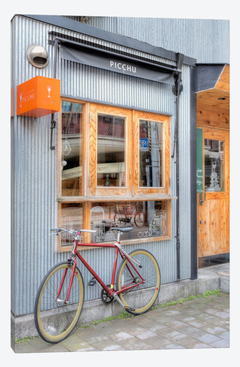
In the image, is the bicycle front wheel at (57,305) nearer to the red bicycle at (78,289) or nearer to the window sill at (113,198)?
the red bicycle at (78,289)

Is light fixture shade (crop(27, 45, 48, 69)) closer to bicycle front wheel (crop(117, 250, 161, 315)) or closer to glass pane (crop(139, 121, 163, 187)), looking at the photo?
glass pane (crop(139, 121, 163, 187))

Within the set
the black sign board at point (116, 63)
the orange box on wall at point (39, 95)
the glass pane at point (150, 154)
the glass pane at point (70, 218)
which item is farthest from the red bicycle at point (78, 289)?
the black sign board at point (116, 63)

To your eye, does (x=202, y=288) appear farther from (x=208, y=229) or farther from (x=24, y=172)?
(x=24, y=172)

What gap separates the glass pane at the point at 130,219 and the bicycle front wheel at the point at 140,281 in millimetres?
342

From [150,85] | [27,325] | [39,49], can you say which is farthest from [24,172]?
[150,85]

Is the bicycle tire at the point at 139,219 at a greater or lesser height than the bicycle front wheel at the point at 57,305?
greater

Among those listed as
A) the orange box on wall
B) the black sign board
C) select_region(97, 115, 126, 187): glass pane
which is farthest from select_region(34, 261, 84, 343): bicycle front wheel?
the black sign board

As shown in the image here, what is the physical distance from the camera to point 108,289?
4191 mm

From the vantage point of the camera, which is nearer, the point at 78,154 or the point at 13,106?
the point at 13,106

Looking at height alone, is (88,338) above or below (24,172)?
below

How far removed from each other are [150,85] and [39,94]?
→ 2.06 metres

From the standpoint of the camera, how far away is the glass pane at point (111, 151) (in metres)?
4.45

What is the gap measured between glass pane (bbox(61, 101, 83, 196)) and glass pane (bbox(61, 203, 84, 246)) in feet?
0.51

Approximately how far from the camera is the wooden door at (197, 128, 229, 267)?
21.2ft
